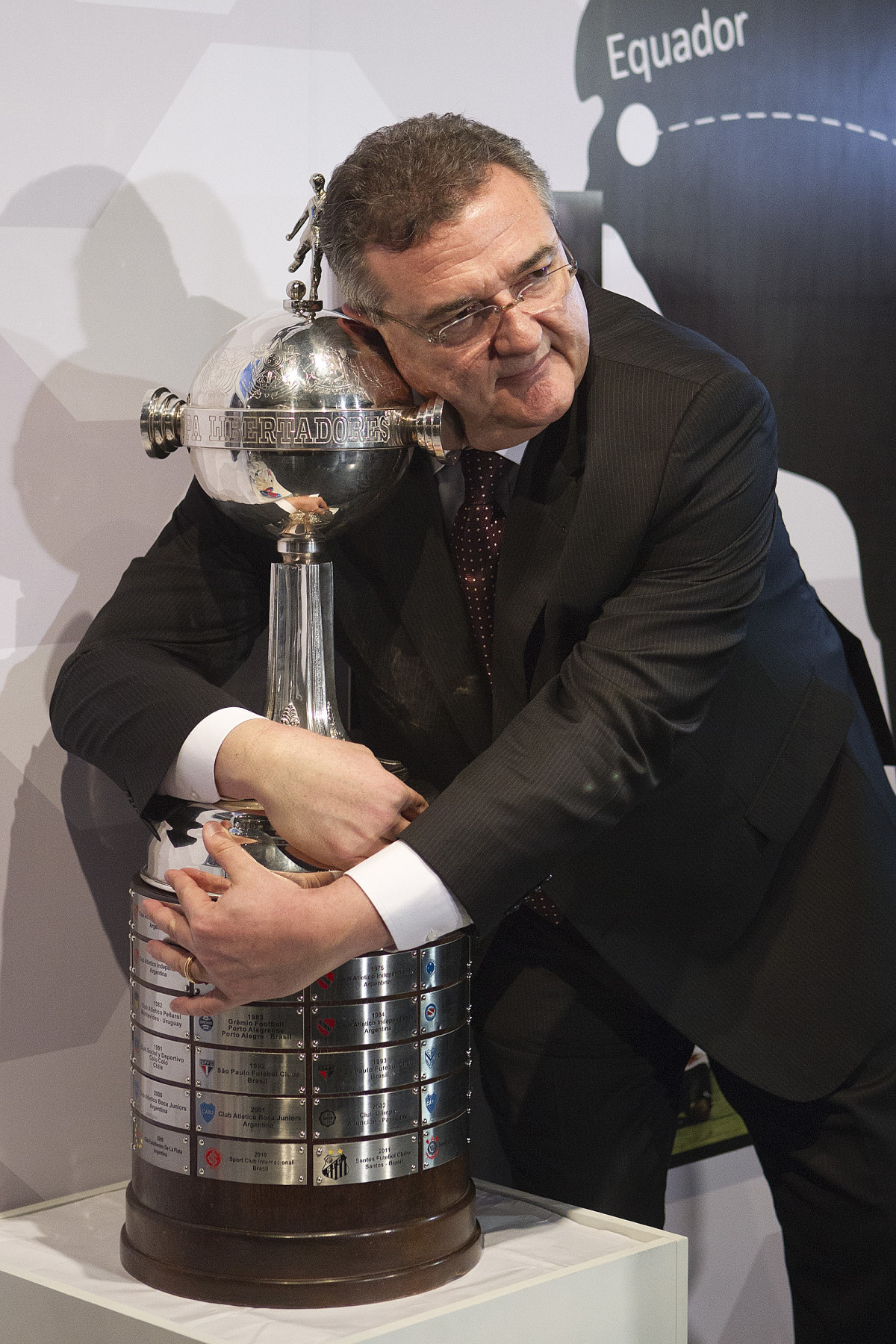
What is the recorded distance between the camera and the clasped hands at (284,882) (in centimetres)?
105

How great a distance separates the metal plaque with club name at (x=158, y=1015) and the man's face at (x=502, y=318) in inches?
21.1

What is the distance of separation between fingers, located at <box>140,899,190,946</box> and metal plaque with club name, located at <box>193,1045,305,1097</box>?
0.31ft

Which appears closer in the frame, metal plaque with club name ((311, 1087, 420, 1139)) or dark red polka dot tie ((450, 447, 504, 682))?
metal plaque with club name ((311, 1087, 420, 1139))

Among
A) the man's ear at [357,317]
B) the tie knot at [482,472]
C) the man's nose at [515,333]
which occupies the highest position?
the man's ear at [357,317]

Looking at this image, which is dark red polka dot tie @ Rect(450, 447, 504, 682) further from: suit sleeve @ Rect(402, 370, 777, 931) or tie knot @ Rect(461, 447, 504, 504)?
suit sleeve @ Rect(402, 370, 777, 931)

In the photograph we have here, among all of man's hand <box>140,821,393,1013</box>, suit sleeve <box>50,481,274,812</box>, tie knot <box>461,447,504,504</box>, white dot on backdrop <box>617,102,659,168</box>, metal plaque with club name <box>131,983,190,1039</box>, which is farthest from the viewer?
white dot on backdrop <box>617,102,659,168</box>

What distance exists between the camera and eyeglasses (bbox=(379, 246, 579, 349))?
1.20 metres

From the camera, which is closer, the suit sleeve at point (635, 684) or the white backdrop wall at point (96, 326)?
the suit sleeve at point (635, 684)

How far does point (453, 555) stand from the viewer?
138cm

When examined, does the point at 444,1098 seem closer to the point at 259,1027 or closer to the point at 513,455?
the point at 259,1027

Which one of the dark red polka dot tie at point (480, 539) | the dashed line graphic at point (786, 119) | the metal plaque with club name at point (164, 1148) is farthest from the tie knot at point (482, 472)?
the dashed line graphic at point (786, 119)

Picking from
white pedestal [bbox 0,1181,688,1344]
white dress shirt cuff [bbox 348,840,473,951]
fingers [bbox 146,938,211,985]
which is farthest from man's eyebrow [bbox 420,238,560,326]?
white pedestal [bbox 0,1181,688,1344]

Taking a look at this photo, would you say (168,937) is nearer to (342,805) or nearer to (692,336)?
(342,805)

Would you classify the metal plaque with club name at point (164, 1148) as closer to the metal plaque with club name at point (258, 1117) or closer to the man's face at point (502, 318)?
the metal plaque with club name at point (258, 1117)
